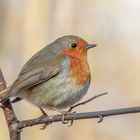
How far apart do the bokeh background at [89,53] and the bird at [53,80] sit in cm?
205

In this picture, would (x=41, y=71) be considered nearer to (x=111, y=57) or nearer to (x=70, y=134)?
(x=70, y=134)

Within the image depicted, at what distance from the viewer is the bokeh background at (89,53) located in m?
5.87

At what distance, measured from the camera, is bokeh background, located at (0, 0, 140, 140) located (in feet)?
19.3

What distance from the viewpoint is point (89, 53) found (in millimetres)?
6434

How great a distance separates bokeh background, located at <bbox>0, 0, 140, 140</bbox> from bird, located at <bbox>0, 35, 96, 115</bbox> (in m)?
2.05

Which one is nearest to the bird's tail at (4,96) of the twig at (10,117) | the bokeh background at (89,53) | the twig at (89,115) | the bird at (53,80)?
the twig at (10,117)

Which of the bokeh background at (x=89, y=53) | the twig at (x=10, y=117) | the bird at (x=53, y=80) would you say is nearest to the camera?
the twig at (x=10, y=117)

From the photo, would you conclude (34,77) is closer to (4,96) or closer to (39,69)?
(39,69)

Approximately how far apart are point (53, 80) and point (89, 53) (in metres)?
2.94

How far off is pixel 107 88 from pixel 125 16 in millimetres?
1218

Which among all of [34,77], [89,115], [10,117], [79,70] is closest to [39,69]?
[34,77]

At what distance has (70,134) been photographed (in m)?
5.82

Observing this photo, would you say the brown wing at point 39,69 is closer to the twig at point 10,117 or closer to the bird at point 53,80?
the bird at point 53,80

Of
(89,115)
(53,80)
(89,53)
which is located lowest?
(89,53)
